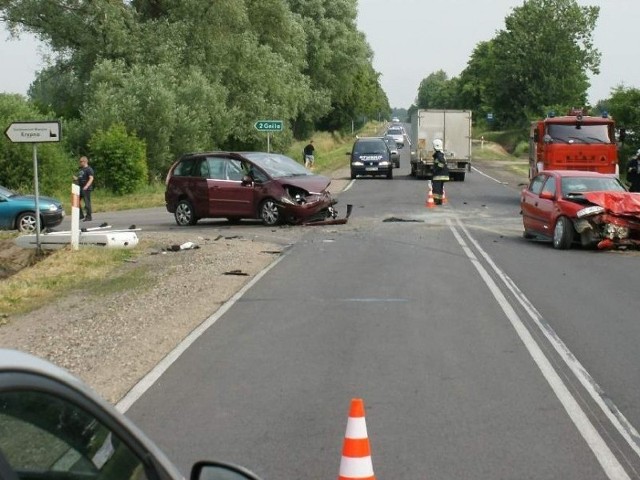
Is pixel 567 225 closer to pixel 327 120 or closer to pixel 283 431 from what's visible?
pixel 283 431

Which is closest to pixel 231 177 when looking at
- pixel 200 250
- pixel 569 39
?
pixel 200 250

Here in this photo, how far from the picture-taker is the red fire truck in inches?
1182

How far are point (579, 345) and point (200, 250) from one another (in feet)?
36.0

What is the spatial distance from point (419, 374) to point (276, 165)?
690 inches

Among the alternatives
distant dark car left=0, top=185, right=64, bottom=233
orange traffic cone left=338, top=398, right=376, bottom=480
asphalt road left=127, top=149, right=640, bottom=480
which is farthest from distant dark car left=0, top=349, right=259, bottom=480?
distant dark car left=0, top=185, right=64, bottom=233

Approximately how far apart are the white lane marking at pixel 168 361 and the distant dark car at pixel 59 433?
17.9 feet

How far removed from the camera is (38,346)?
10828mm

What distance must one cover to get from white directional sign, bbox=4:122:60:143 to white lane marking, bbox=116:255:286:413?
18.9ft

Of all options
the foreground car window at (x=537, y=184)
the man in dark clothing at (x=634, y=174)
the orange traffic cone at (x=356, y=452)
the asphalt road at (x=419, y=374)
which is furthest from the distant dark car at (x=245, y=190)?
the orange traffic cone at (x=356, y=452)

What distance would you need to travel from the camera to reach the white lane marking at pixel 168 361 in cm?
839

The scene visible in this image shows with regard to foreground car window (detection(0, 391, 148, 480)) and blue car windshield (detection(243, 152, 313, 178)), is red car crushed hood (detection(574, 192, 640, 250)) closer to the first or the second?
blue car windshield (detection(243, 152, 313, 178))

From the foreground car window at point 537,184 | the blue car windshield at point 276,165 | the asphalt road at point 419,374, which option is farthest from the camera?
the blue car windshield at point 276,165

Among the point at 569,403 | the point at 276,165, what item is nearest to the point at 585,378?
the point at 569,403

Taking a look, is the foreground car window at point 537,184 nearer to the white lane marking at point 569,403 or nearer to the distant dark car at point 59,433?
the white lane marking at point 569,403
